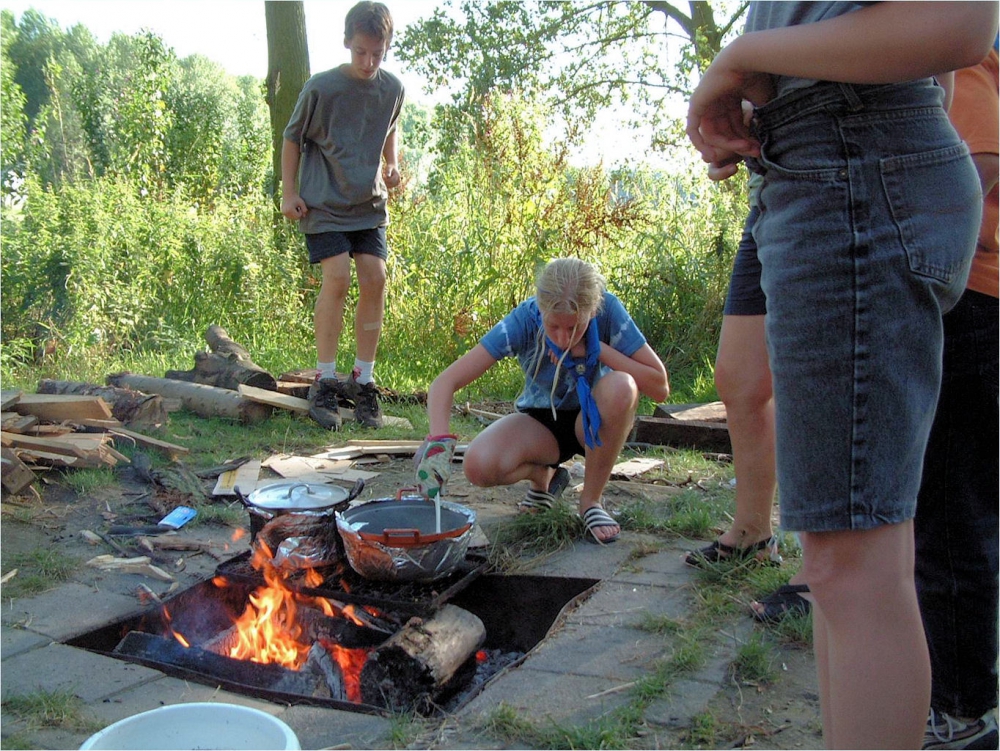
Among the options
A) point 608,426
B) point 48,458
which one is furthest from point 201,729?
point 48,458

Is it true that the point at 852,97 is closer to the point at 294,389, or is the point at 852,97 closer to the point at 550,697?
the point at 550,697

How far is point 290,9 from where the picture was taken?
834 centimetres

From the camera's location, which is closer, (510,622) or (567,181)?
(510,622)

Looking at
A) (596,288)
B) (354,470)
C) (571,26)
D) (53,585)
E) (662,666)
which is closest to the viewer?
(662,666)

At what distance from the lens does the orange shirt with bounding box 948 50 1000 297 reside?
5.70 feet

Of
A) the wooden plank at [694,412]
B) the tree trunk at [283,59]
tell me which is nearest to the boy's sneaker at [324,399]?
the wooden plank at [694,412]

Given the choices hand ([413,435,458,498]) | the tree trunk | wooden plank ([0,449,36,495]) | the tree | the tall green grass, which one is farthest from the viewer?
the tree

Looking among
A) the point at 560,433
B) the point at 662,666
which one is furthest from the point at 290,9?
the point at 662,666

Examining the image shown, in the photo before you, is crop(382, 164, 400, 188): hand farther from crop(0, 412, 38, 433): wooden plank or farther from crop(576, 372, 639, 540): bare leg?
crop(576, 372, 639, 540): bare leg

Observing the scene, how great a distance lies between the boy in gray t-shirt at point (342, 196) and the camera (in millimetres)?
5348

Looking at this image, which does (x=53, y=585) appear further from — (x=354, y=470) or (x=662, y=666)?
(x=662, y=666)

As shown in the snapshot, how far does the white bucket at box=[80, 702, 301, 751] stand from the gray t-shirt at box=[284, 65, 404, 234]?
3996 millimetres

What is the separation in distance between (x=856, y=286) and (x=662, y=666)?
142cm

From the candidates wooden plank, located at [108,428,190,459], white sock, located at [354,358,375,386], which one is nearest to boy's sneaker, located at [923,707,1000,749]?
wooden plank, located at [108,428,190,459]
